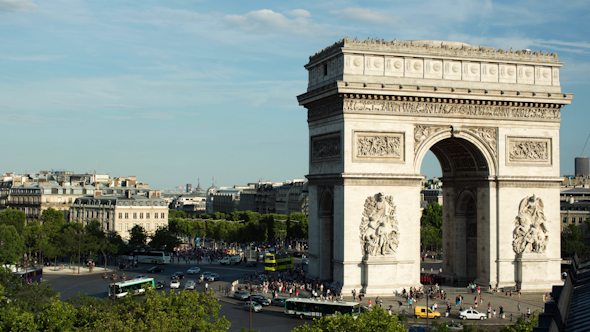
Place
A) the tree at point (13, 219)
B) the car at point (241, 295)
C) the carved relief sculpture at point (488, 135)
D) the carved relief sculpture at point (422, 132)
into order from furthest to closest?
the tree at point (13, 219)
the car at point (241, 295)
the carved relief sculpture at point (488, 135)
the carved relief sculpture at point (422, 132)

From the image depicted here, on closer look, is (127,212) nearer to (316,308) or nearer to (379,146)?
(379,146)

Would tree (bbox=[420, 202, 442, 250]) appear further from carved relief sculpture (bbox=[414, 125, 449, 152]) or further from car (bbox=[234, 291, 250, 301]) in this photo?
carved relief sculpture (bbox=[414, 125, 449, 152])

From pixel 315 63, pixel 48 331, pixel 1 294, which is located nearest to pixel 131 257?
pixel 315 63

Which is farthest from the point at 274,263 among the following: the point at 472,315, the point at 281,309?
the point at 472,315

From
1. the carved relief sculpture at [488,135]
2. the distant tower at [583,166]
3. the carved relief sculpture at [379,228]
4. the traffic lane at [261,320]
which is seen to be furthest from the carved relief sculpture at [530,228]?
the distant tower at [583,166]

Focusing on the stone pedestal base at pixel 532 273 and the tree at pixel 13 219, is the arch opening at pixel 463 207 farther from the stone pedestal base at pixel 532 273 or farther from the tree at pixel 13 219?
the tree at pixel 13 219

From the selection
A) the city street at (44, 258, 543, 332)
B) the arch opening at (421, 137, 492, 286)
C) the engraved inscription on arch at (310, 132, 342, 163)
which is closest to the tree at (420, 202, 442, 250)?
the city street at (44, 258, 543, 332)

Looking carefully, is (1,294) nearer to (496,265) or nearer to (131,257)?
(496,265)
